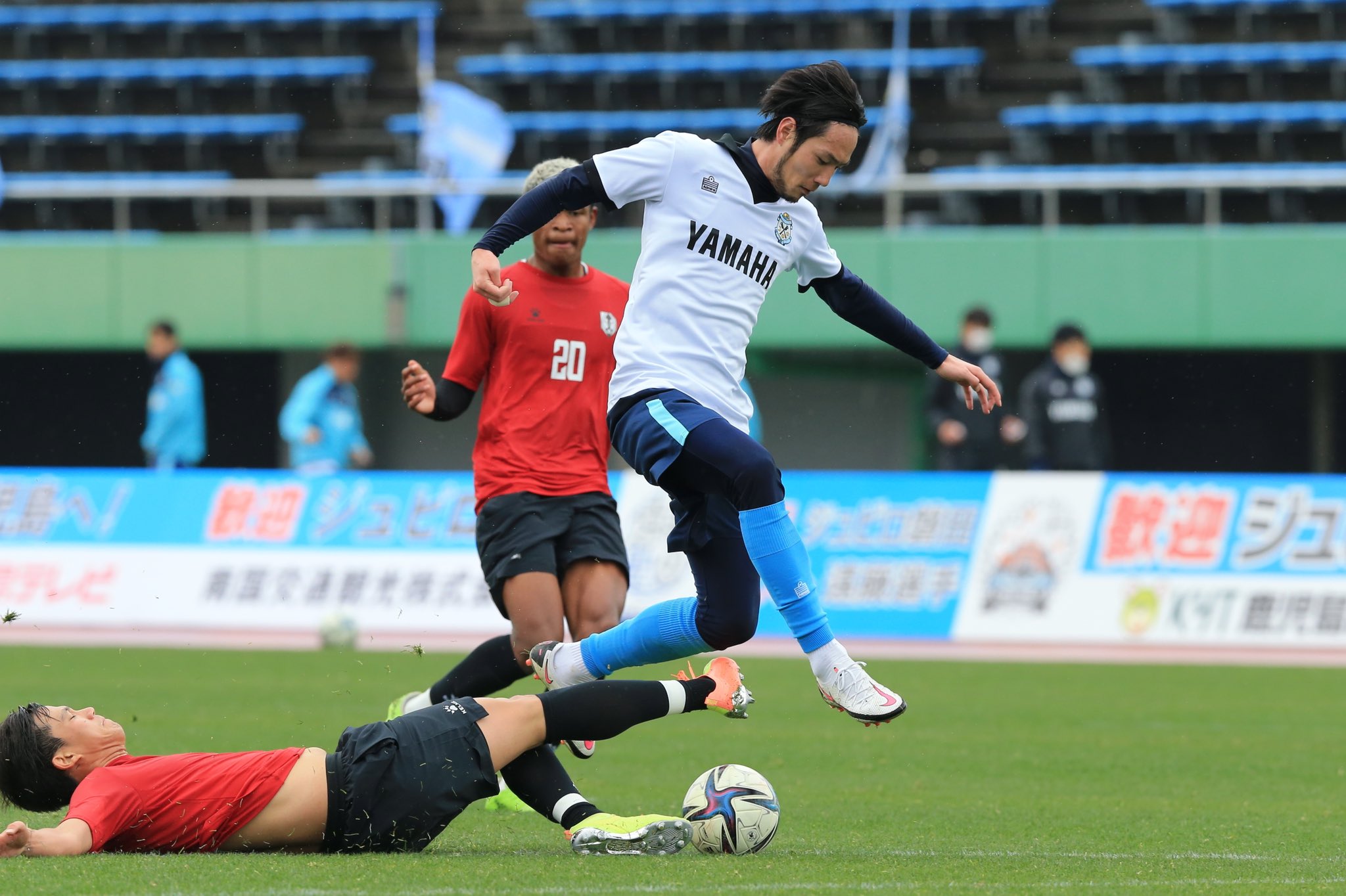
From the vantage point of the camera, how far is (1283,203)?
60.4ft

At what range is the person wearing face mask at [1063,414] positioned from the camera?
50.8 feet

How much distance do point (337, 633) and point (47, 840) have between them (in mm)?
9186

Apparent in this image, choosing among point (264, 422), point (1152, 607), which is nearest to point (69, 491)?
point (264, 422)

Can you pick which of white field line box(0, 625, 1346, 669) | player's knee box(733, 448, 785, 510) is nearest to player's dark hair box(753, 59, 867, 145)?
player's knee box(733, 448, 785, 510)

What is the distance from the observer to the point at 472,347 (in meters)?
6.96

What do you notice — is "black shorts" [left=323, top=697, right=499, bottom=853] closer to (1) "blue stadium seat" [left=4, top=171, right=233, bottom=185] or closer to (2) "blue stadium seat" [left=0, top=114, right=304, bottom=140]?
(1) "blue stadium seat" [left=4, top=171, right=233, bottom=185]

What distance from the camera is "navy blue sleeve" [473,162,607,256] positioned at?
5543 mm

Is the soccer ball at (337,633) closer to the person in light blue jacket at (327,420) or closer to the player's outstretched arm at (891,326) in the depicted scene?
the person in light blue jacket at (327,420)

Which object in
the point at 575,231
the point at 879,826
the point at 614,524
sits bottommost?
the point at 879,826

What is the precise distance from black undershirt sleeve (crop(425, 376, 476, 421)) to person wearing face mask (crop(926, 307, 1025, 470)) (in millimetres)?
9165

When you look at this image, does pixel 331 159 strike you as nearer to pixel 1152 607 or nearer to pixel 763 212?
pixel 1152 607

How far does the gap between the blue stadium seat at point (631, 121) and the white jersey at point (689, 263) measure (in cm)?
1528

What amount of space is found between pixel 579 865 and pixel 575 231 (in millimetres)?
2823

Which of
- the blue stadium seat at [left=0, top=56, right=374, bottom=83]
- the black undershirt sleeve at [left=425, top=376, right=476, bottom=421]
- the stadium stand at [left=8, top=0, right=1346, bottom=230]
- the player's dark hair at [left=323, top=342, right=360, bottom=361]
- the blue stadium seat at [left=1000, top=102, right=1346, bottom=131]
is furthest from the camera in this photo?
the blue stadium seat at [left=0, top=56, right=374, bottom=83]
